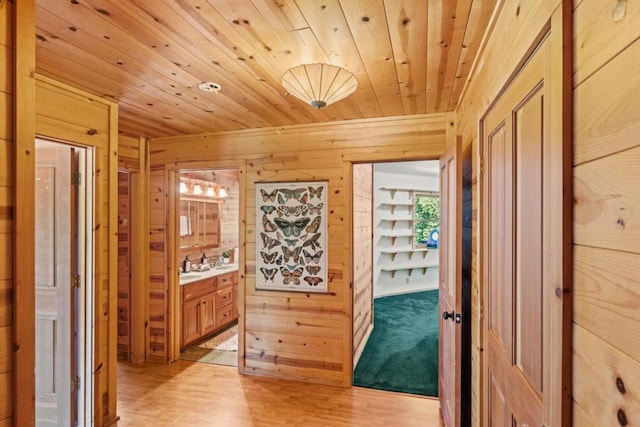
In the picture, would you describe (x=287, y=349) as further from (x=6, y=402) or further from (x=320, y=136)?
(x=6, y=402)

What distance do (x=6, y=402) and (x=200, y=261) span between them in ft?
12.4

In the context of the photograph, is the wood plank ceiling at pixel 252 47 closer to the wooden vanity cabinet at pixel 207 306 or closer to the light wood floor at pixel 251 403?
the wooden vanity cabinet at pixel 207 306

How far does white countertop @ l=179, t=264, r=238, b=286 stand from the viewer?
394 centimetres

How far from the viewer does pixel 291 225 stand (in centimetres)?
322

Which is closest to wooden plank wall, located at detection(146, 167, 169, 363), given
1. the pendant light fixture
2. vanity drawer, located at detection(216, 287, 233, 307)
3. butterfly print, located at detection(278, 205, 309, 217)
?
vanity drawer, located at detection(216, 287, 233, 307)

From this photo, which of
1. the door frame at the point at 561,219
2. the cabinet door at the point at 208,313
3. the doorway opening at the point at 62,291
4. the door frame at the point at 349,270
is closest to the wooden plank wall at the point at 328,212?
the door frame at the point at 349,270

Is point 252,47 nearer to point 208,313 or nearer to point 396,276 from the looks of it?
point 208,313

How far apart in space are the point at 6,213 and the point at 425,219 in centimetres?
715

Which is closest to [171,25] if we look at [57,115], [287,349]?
[57,115]

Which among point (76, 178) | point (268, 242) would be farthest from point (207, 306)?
point (76, 178)

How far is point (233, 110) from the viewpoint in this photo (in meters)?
2.83

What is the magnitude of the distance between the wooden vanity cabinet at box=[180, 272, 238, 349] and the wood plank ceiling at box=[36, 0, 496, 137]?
2.23m

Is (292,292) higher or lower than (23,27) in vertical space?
lower

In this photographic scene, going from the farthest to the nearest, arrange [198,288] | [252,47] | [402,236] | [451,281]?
[402,236]
[198,288]
[451,281]
[252,47]
